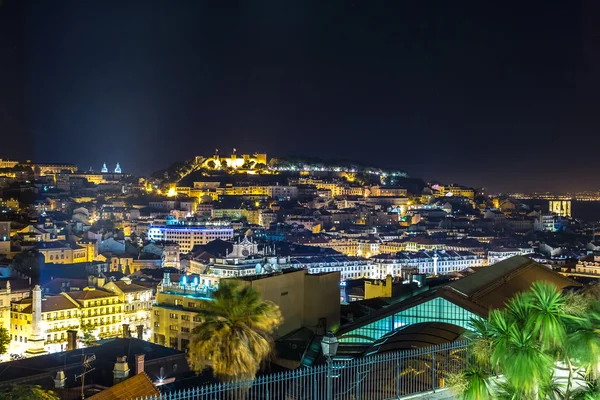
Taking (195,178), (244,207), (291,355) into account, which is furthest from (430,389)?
(195,178)

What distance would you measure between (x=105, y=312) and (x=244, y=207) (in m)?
66.9

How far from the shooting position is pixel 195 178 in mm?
124750

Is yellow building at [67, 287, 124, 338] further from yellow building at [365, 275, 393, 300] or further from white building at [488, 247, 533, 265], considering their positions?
white building at [488, 247, 533, 265]

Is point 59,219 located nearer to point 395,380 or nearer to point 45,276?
point 45,276

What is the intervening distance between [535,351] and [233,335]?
4840 mm

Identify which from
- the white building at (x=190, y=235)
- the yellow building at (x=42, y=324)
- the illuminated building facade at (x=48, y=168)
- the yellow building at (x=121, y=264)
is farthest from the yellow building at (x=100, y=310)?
the illuminated building facade at (x=48, y=168)

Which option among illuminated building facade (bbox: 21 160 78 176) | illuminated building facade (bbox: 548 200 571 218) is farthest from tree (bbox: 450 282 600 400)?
illuminated building facade (bbox: 548 200 571 218)

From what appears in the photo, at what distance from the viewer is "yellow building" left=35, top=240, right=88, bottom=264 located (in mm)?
54969

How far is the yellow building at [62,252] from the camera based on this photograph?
5497 centimetres

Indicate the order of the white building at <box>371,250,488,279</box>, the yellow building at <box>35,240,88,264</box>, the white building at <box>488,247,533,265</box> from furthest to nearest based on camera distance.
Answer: the white building at <box>488,247,533,265</box>
the white building at <box>371,250,488,279</box>
the yellow building at <box>35,240,88,264</box>

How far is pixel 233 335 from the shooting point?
453 inches

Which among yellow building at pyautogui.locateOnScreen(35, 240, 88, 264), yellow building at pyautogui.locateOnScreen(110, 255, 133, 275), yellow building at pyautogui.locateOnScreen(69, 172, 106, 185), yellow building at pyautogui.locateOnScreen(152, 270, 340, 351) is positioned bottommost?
yellow building at pyautogui.locateOnScreen(110, 255, 133, 275)

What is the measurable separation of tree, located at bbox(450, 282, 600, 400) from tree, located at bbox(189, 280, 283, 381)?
11.6 ft

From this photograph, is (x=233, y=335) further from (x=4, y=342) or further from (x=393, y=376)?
(x=4, y=342)
